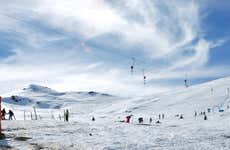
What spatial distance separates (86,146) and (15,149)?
16.1 ft

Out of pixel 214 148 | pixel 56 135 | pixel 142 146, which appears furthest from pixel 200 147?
pixel 56 135

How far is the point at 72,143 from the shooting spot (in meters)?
29.0

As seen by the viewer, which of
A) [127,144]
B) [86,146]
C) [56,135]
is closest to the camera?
[86,146]

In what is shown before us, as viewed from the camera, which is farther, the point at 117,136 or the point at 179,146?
the point at 117,136

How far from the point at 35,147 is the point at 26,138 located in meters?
4.58

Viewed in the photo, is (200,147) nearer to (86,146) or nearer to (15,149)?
(86,146)

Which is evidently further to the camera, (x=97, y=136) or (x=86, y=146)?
(x=97, y=136)

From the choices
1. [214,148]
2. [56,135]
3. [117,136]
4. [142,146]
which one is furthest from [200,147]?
[56,135]

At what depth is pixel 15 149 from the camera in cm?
2422

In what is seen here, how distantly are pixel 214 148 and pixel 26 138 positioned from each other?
38.9ft

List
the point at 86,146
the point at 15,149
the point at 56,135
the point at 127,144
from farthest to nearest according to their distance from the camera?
the point at 56,135, the point at 127,144, the point at 86,146, the point at 15,149

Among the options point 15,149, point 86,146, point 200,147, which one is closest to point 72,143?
point 86,146

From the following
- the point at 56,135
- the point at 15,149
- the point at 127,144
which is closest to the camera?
the point at 15,149

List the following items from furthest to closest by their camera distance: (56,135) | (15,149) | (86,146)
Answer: (56,135) < (86,146) < (15,149)
